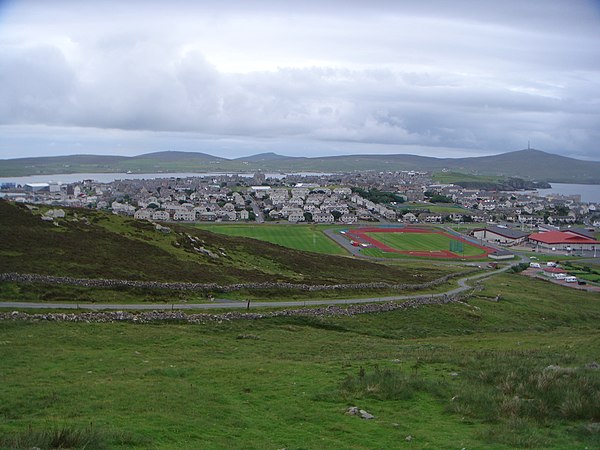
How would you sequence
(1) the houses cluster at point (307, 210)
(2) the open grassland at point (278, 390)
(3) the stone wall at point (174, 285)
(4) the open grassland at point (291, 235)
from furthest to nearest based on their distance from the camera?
1. (1) the houses cluster at point (307, 210)
2. (4) the open grassland at point (291, 235)
3. (3) the stone wall at point (174, 285)
4. (2) the open grassland at point (278, 390)

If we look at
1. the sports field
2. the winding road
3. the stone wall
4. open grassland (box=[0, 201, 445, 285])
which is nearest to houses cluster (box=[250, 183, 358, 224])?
the sports field

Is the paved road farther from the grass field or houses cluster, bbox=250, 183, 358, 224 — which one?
houses cluster, bbox=250, 183, 358, 224

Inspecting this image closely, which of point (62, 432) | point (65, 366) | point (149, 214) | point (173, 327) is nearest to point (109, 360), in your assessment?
point (65, 366)

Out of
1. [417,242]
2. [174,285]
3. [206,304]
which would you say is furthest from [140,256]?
[417,242]

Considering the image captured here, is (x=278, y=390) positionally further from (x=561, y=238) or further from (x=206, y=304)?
(x=561, y=238)

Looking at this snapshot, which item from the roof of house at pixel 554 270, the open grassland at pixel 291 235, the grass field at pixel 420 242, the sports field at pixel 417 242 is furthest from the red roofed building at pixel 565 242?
the open grassland at pixel 291 235

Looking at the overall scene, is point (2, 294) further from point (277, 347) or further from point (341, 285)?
point (341, 285)

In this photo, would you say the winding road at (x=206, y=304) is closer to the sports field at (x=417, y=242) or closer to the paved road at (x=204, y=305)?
the paved road at (x=204, y=305)
